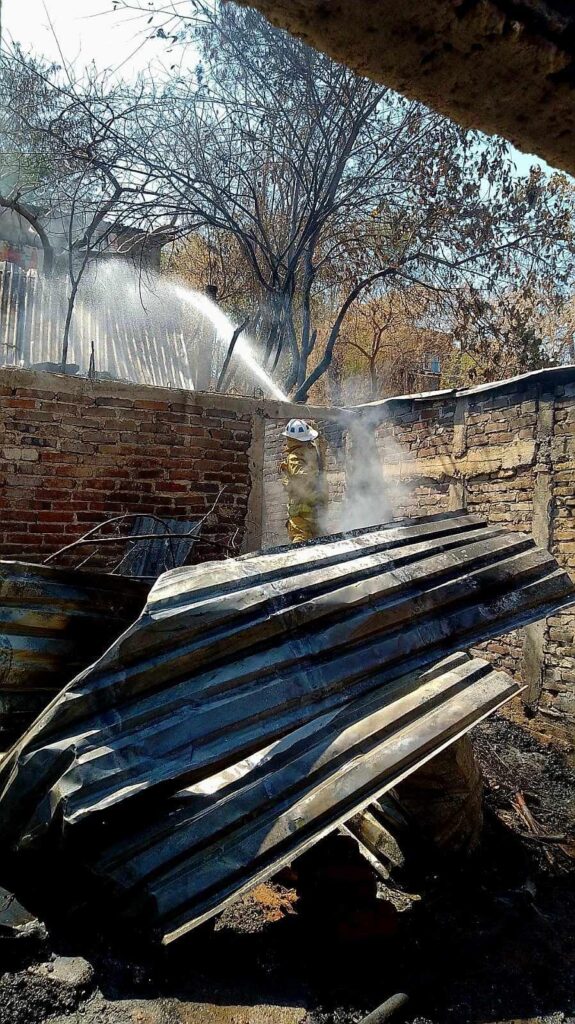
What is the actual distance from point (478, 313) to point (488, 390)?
6958mm

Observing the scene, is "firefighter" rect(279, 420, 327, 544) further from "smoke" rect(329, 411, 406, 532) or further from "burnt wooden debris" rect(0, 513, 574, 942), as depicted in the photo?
"burnt wooden debris" rect(0, 513, 574, 942)

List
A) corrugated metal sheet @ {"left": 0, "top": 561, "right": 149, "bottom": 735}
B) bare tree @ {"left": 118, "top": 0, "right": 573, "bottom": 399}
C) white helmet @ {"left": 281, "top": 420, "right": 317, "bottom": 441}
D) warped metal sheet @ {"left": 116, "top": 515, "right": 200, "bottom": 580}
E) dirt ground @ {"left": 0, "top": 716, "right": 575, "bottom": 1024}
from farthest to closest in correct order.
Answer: bare tree @ {"left": 118, "top": 0, "right": 573, "bottom": 399}, white helmet @ {"left": 281, "top": 420, "right": 317, "bottom": 441}, warped metal sheet @ {"left": 116, "top": 515, "right": 200, "bottom": 580}, corrugated metal sheet @ {"left": 0, "top": 561, "right": 149, "bottom": 735}, dirt ground @ {"left": 0, "top": 716, "right": 575, "bottom": 1024}

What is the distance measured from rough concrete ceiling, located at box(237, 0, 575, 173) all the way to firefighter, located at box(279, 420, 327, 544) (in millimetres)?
5266

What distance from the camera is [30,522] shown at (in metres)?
5.79

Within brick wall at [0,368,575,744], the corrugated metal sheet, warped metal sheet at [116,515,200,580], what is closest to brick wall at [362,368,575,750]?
brick wall at [0,368,575,744]

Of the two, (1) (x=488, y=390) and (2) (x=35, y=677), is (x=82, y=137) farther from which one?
(2) (x=35, y=677)

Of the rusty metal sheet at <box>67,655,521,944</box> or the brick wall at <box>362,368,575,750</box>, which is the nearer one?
the rusty metal sheet at <box>67,655,521,944</box>

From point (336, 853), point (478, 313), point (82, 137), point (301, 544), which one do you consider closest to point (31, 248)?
point (82, 137)

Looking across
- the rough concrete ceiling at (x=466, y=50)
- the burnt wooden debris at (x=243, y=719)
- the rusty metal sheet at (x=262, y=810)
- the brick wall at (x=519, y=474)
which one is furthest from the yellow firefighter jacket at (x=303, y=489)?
the rough concrete ceiling at (x=466, y=50)

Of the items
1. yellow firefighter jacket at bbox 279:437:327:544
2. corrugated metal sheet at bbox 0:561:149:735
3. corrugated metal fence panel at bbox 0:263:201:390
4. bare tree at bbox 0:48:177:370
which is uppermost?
bare tree at bbox 0:48:177:370

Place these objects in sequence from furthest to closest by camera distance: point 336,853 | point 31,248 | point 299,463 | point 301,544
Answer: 1. point 31,248
2. point 299,463
3. point 301,544
4. point 336,853

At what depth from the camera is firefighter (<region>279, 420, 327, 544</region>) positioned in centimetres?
639

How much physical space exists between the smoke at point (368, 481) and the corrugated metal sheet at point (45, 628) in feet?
13.2

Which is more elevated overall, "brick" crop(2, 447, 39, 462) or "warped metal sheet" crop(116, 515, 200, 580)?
"brick" crop(2, 447, 39, 462)
